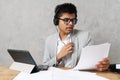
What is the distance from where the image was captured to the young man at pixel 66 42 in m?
1.79

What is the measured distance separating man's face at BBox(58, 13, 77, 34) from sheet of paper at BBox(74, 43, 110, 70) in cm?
38

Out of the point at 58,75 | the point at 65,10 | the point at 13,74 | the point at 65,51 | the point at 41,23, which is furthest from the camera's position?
the point at 41,23

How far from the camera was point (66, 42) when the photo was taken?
192 cm

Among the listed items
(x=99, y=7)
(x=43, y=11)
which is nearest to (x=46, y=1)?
(x=43, y=11)

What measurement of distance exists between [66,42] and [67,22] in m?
0.18

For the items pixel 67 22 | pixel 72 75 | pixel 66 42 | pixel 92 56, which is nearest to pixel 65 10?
pixel 67 22

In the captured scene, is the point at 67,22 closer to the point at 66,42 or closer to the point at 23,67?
the point at 66,42

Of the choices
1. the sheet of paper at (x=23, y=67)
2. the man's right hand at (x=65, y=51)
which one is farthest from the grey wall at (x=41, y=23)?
the sheet of paper at (x=23, y=67)

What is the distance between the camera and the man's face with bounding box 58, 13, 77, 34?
1.83 m

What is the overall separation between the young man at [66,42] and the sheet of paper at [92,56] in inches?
9.5

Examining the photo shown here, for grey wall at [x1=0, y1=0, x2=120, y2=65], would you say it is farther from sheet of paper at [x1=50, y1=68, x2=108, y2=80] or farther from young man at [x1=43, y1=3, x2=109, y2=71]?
sheet of paper at [x1=50, y1=68, x2=108, y2=80]

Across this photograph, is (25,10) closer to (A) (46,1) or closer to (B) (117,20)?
(A) (46,1)

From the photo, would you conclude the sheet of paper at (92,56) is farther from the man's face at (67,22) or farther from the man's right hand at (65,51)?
the man's face at (67,22)

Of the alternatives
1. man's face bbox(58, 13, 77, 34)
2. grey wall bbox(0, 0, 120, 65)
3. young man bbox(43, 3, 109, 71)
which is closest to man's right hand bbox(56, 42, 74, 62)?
young man bbox(43, 3, 109, 71)
